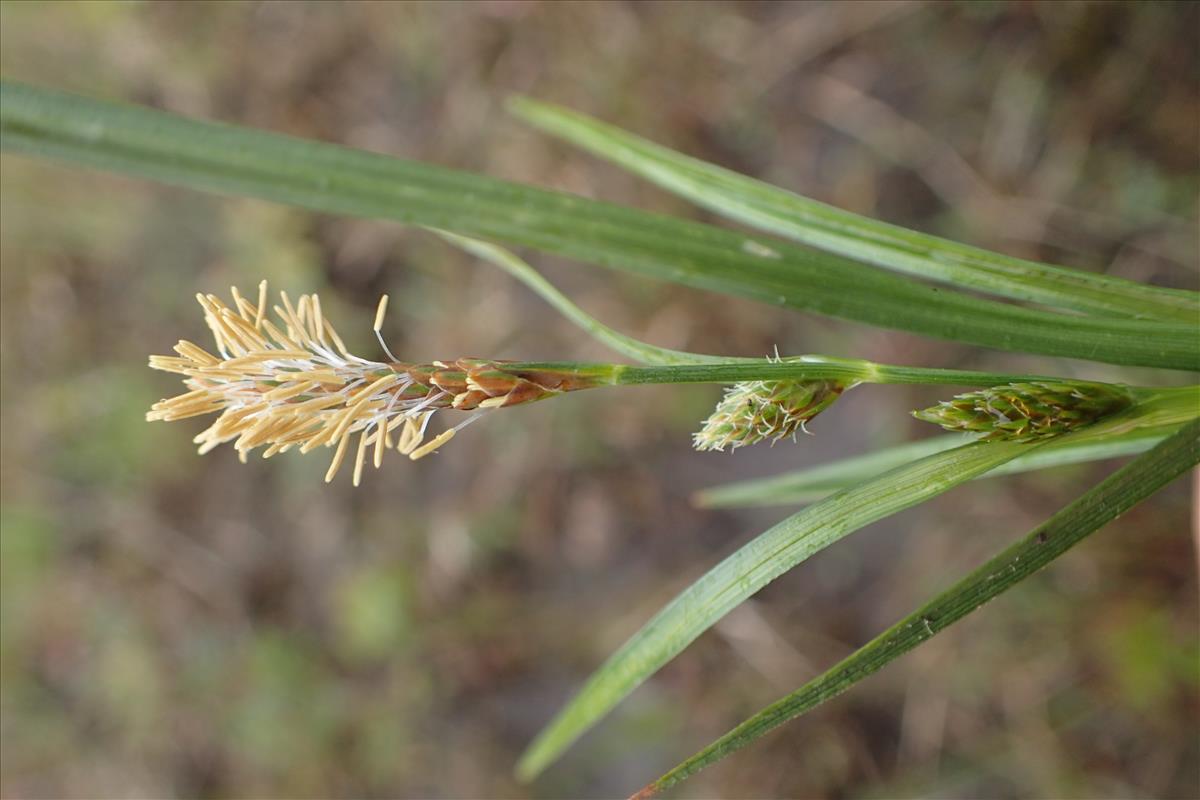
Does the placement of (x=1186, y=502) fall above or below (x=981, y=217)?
below

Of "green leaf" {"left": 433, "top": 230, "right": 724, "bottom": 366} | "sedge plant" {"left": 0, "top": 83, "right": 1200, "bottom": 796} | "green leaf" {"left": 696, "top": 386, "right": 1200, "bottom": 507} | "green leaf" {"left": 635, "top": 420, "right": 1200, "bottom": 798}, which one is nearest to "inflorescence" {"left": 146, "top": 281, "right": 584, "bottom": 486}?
"sedge plant" {"left": 0, "top": 83, "right": 1200, "bottom": 796}

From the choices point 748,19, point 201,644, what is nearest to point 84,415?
point 201,644

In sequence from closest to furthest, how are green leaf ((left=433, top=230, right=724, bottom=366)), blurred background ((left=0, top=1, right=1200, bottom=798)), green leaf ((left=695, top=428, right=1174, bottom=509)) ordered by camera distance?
green leaf ((left=433, top=230, right=724, bottom=366)), green leaf ((left=695, top=428, right=1174, bottom=509)), blurred background ((left=0, top=1, right=1200, bottom=798))

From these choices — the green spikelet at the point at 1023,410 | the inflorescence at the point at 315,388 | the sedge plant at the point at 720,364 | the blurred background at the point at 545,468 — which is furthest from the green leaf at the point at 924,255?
the blurred background at the point at 545,468

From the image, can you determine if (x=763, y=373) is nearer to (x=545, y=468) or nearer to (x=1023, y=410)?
(x=1023, y=410)

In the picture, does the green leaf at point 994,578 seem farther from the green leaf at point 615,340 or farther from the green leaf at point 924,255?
the green leaf at point 615,340

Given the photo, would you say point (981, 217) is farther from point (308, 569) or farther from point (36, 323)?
point (36, 323)

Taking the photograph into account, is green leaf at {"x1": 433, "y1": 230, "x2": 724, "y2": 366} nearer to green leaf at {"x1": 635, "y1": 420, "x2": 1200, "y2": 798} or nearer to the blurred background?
green leaf at {"x1": 635, "y1": 420, "x2": 1200, "y2": 798}
